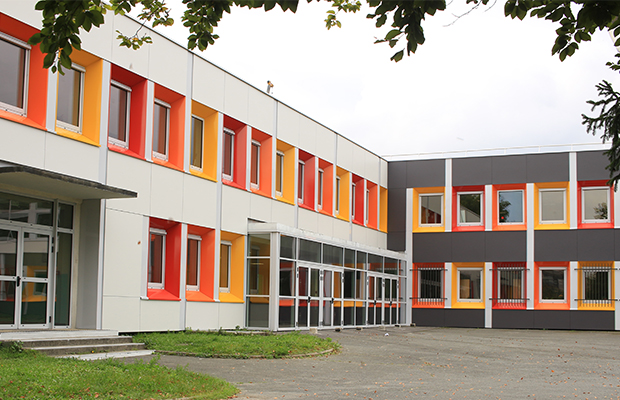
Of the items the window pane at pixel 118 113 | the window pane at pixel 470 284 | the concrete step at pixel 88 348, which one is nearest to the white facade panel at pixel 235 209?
the window pane at pixel 118 113

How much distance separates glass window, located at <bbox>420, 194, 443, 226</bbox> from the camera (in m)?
31.8

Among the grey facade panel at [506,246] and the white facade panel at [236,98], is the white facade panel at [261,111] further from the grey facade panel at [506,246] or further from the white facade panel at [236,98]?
the grey facade panel at [506,246]

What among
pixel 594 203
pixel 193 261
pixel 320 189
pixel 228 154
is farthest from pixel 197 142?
pixel 594 203

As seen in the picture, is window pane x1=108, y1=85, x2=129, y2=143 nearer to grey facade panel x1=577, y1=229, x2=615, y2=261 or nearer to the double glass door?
the double glass door

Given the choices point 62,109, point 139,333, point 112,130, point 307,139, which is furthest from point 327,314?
point 62,109

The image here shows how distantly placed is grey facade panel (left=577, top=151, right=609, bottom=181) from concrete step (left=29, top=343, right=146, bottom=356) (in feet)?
70.3

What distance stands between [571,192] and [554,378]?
19.0 meters

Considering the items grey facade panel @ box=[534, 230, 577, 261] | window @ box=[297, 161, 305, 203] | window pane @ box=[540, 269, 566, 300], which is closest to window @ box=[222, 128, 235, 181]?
window @ box=[297, 161, 305, 203]

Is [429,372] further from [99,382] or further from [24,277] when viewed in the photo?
[24,277]

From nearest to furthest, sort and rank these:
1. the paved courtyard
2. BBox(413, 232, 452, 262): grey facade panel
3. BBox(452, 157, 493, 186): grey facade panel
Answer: the paved courtyard < BBox(452, 157, 493, 186): grey facade panel < BBox(413, 232, 452, 262): grey facade panel

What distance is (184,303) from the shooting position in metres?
17.9

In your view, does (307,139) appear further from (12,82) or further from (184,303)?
(12,82)

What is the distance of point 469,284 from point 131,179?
746 inches

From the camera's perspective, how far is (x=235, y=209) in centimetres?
2055
